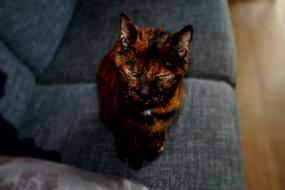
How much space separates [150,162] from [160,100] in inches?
8.7

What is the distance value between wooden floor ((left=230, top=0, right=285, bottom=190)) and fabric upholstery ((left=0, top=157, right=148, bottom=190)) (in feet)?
2.90

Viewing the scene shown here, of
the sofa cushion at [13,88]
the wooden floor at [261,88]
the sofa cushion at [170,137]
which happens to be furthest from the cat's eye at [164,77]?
the wooden floor at [261,88]

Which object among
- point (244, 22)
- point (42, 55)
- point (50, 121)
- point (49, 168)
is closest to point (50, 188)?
point (49, 168)

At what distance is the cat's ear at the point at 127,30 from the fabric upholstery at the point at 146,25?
18.8 inches

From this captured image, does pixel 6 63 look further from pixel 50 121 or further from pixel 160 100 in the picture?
pixel 160 100

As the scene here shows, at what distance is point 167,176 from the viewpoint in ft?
3.20

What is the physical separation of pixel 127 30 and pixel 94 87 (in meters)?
0.48

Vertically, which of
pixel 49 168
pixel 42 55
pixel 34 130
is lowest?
pixel 34 130

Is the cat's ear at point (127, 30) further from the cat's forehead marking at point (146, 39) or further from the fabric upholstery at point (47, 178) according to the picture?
the fabric upholstery at point (47, 178)

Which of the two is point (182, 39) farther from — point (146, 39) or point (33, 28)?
point (33, 28)

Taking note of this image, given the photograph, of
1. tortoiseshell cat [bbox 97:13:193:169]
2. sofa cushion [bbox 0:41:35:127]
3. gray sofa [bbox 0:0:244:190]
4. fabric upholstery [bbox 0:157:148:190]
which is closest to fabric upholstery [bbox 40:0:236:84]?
gray sofa [bbox 0:0:244:190]

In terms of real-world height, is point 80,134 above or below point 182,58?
below

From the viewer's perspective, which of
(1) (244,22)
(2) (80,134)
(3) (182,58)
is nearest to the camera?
(3) (182,58)

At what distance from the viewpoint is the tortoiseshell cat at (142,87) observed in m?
0.85
